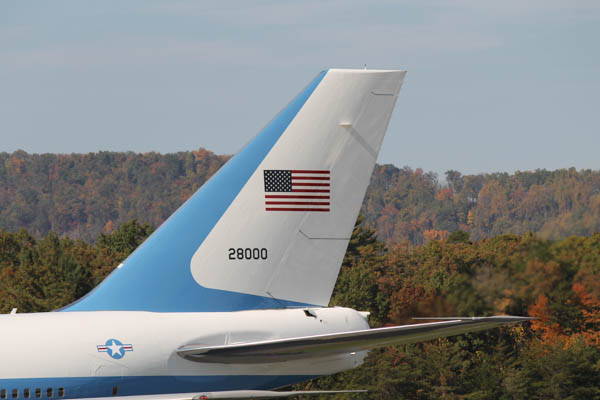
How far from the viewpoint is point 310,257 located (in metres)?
18.8

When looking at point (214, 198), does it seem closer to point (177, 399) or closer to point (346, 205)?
point (346, 205)

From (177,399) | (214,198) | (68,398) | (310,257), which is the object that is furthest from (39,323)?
(310,257)

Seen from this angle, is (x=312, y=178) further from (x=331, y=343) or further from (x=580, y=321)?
(x=580, y=321)

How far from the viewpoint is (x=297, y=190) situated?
1878cm

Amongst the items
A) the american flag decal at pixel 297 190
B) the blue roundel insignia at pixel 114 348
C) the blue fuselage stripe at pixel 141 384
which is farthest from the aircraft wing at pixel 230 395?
the american flag decal at pixel 297 190

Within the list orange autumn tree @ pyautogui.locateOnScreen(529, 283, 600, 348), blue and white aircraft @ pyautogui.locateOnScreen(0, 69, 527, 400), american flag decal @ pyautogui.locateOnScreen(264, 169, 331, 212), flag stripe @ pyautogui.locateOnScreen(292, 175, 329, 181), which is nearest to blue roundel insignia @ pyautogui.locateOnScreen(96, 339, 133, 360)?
blue and white aircraft @ pyautogui.locateOnScreen(0, 69, 527, 400)

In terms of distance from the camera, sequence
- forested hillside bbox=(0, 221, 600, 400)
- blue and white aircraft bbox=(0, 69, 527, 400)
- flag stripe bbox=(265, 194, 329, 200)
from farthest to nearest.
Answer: forested hillside bbox=(0, 221, 600, 400) < flag stripe bbox=(265, 194, 329, 200) < blue and white aircraft bbox=(0, 69, 527, 400)

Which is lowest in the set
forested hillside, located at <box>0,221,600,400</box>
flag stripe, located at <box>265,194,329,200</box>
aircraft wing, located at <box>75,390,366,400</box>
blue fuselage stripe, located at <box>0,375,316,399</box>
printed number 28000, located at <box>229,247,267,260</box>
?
forested hillside, located at <box>0,221,600,400</box>

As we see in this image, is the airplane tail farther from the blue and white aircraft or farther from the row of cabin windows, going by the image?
the row of cabin windows

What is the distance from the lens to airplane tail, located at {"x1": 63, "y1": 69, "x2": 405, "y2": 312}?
17.9 meters

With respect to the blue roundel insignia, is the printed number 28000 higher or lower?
higher

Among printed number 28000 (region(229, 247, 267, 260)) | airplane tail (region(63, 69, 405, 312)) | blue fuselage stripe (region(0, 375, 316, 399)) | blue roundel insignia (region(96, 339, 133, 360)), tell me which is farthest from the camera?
printed number 28000 (region(229, 247, 267, 260))

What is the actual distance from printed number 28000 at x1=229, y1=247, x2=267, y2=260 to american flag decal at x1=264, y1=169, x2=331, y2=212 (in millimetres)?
836

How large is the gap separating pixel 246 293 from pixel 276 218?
1.56m
